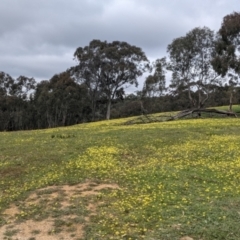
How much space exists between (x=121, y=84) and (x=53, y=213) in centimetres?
5489

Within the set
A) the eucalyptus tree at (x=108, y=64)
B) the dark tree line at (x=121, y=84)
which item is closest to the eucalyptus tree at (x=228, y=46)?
the dark tree line at (x=121, y=84)

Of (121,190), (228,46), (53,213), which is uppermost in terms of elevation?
(228,46)

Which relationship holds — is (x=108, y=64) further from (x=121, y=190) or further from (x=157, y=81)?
(x=121, y=190)

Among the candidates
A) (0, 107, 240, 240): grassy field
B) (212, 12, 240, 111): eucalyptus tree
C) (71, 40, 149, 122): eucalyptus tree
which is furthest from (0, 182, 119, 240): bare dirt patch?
(71, 40, 149, 122): eucalyptus tree

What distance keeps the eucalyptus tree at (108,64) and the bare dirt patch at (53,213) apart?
1985 inches

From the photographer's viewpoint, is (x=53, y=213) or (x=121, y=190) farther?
(x=121, y=190)

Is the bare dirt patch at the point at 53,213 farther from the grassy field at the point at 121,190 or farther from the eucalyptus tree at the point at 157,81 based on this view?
the eucalyptus tree at the point at 157,81

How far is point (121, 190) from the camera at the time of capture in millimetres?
10938

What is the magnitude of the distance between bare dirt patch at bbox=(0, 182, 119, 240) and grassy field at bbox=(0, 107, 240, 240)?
22 mm

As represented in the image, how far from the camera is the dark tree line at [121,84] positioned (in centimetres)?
4557

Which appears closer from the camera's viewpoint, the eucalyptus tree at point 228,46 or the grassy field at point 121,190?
the grassy field at point 121,190

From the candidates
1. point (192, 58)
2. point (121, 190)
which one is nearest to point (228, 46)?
point (192, 58)

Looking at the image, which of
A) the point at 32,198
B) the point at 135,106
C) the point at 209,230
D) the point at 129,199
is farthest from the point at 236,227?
the point at 135,106

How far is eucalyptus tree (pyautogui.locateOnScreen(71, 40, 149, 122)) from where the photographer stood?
199ft
